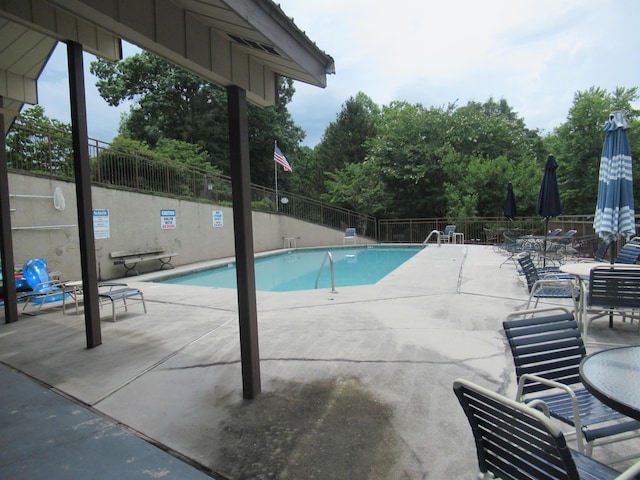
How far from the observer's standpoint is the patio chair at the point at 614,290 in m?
3.76

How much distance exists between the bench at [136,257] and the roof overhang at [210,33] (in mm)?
7590

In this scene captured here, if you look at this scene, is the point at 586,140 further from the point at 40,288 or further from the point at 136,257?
the point at 40,288

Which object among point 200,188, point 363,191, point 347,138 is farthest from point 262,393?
point 347,138

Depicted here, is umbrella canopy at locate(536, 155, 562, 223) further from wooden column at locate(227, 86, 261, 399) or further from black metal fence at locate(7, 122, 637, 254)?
wooden column at locate(227, 86, 261, 399)

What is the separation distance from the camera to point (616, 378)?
1.68 meters

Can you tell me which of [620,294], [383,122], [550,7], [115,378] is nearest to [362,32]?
[550,7]

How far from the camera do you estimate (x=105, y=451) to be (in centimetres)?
224

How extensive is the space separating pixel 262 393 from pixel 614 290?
3.69 meters

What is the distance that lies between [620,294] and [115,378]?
500 cm

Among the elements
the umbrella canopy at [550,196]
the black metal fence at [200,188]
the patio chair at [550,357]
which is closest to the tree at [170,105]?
the black metal fence at [200,188]

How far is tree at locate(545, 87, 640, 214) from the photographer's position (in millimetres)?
17312

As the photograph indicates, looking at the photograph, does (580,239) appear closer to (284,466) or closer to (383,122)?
(284,466)

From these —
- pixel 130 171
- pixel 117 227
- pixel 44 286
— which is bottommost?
pixel 44 286

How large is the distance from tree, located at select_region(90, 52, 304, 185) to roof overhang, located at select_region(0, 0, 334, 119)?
838 inches
